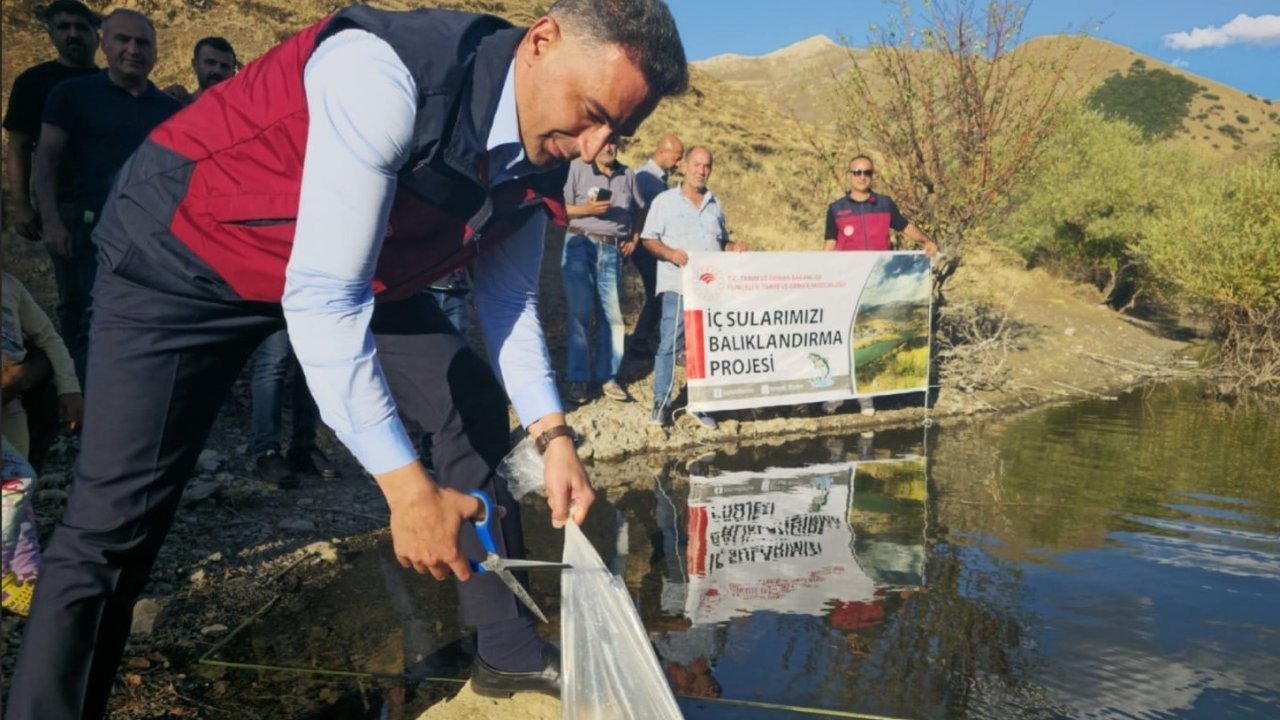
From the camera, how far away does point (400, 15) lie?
211 cm

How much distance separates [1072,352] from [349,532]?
10.3m

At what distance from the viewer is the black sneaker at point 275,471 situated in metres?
5.45

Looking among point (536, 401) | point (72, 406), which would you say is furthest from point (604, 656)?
point (72, 406)

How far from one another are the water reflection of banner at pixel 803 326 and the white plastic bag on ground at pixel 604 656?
5.15 meters

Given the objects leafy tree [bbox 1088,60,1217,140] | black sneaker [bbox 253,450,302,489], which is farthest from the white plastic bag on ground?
leafy tree [bbox 1088,60,1217,140]

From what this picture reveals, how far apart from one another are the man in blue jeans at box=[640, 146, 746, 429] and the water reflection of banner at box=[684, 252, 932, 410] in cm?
16

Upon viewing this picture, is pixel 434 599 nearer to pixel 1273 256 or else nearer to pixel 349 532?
pixel 349 532

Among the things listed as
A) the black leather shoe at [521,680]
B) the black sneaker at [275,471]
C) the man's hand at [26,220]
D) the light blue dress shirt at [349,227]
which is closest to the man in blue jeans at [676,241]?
the black sneaker at [275,471]

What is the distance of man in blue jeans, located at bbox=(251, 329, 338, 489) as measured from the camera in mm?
5469

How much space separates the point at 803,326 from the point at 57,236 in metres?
5.33

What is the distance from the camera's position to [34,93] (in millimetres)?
5395

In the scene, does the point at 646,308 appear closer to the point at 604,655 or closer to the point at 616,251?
the point at 616,251

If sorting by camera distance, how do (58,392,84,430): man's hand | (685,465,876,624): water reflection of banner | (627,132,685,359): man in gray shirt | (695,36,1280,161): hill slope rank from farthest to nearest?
(695,36,1280,161): hill slope → (627,132,685,359): man in gray shirt → (685,465,876,624): water reflection of banner → (58,392,84,430): man's hand

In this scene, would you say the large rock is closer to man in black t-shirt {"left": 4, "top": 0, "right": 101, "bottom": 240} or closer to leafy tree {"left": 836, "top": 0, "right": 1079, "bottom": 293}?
man in black t-shirt {"left": 4, "top": 0, "right": 101, "bottom": 240}
